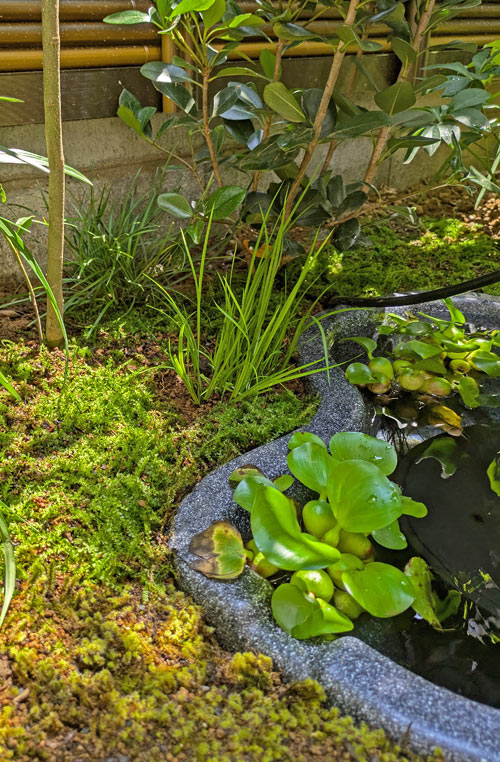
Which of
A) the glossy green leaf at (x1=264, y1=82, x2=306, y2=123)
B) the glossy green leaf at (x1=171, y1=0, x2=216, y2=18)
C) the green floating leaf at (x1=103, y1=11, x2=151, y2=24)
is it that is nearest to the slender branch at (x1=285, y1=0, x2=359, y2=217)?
the glossy green leaf at (x1=264, y1=82, x2=306, y2=123)

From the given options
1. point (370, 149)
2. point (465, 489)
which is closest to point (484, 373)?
point (465, 489)

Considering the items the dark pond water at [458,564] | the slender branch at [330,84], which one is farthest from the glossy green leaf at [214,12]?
the dark pond water at [458,564]

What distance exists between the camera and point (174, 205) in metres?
1.81

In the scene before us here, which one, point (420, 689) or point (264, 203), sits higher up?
point (264, 203)

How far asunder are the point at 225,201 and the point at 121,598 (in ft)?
3.77

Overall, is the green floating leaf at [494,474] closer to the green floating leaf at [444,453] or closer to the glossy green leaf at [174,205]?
the green floating leaf at [444,453]

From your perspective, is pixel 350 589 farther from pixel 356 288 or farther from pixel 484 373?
pixel 356 288

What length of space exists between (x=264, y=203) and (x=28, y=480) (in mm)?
1236

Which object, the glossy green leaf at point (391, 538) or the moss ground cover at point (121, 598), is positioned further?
the glossy green leaf at point (391, 538)

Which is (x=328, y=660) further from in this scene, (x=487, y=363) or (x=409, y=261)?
(x=409, y=261)

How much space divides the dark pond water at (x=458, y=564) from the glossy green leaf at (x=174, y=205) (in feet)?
3.20

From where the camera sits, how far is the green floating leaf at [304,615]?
1.08m

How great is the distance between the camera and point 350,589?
A: 45.6 inches

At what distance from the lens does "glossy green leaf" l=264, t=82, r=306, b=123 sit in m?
1.66
